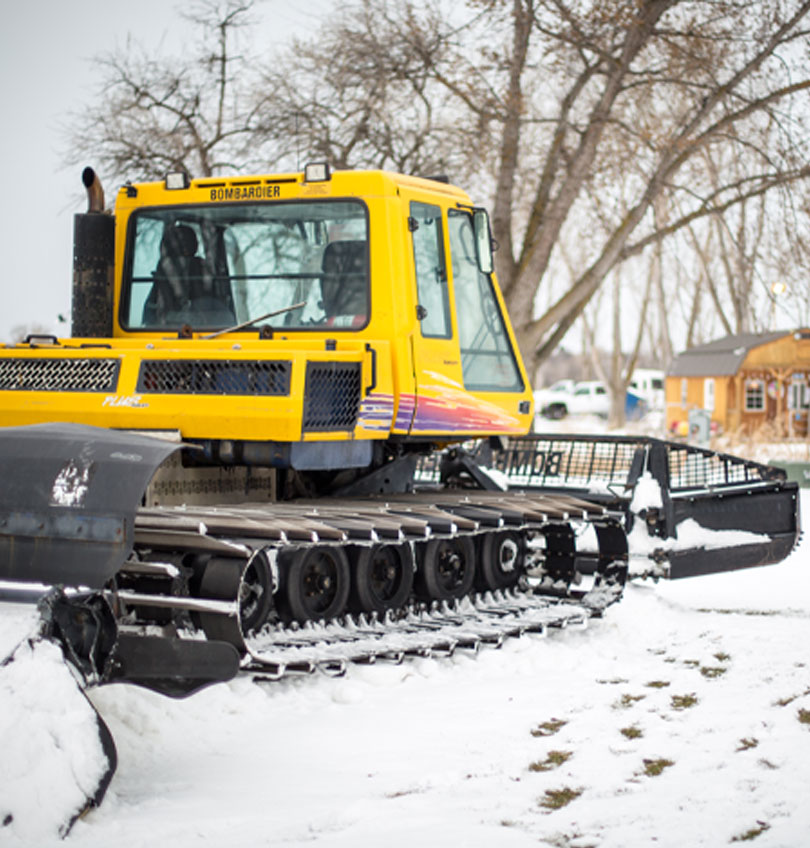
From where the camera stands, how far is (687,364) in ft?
123

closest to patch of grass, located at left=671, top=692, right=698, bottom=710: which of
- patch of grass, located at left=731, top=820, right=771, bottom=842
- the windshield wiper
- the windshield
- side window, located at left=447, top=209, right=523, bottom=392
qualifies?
patch of grass, located at left=731, top=820, right=771, bottom=842

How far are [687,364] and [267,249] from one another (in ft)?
102

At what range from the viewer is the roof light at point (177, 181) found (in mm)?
8070

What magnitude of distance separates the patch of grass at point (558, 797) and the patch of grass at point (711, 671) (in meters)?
2.29

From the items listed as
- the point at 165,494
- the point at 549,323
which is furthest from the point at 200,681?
the point at 549,323

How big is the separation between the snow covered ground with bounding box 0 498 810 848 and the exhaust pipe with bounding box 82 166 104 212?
3292 mm

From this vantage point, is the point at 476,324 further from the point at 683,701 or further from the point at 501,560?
→ the point at 683,701

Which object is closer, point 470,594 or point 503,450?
point 470,594

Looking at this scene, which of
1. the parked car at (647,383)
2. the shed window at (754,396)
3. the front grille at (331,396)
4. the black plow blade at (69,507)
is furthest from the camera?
the parked car at (647,383)

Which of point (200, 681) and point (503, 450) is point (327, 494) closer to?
point (503, 450)

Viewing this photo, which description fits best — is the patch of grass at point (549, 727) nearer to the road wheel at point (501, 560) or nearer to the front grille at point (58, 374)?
the road wheel at point (501, 560)

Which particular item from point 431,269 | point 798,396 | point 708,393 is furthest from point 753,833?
point 708,393

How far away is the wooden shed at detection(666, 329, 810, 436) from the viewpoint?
3444 cm

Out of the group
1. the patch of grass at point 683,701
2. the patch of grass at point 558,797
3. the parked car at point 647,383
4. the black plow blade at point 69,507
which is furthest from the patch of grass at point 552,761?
the parked car at point 647,383
